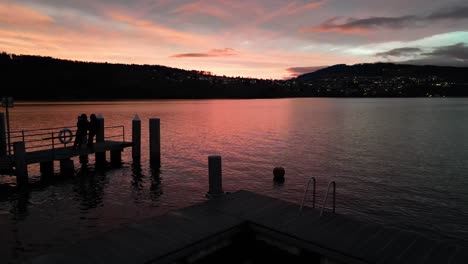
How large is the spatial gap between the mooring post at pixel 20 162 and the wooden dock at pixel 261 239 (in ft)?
34.4

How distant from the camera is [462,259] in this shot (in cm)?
685

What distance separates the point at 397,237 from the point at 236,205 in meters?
4.55

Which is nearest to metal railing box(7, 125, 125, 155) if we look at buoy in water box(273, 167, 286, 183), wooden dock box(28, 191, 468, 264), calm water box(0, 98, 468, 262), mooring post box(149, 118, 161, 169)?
mooring post box(149, 118, 161, 169)

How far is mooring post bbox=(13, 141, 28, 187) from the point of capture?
16.2 meters

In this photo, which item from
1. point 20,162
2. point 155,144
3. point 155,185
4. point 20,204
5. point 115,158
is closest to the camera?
point 20,204

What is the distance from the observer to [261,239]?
8.62 m

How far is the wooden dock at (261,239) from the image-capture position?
6961 mm

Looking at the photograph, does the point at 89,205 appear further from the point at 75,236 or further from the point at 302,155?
the point at 302,155

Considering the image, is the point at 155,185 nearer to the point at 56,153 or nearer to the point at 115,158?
the point at 56,153

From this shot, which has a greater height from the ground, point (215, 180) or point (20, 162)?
point (215, 180)

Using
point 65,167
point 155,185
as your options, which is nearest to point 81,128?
point 65,167

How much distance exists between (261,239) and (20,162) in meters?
14.0

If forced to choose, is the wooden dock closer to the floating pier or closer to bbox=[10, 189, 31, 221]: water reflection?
the floating pier

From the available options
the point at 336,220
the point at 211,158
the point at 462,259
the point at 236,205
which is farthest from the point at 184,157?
the point at 462,259
